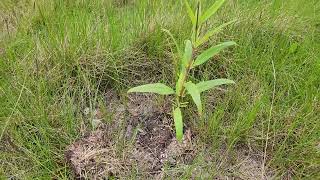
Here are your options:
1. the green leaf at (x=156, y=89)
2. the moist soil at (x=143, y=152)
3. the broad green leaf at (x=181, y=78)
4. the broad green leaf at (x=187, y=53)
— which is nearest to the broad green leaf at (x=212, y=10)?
the broad green leaf at (x=187, y=53)

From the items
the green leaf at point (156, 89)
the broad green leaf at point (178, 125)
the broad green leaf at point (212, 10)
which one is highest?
the broad green leaf at point (212, 10)

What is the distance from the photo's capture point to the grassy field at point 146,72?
161 cm

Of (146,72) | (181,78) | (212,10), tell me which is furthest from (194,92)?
(146,72)

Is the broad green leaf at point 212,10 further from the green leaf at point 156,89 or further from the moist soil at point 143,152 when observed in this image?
the moist soil at point 143,152

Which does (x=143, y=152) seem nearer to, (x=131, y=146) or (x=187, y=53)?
(x=131, y=146)

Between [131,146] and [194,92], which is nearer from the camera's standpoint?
[194,92]

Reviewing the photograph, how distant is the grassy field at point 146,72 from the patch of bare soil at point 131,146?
0.07 meters

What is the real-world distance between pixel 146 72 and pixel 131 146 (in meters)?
0.48

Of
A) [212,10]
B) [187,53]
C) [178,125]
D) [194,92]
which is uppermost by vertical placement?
[212,10]

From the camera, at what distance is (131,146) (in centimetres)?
163

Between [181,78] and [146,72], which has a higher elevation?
[181,78]

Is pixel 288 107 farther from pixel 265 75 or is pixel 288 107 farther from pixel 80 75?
pixel 80 75

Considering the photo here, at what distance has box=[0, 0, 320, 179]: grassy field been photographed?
5.28 feet

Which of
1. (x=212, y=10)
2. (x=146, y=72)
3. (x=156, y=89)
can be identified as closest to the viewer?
(x=212, y=10)
